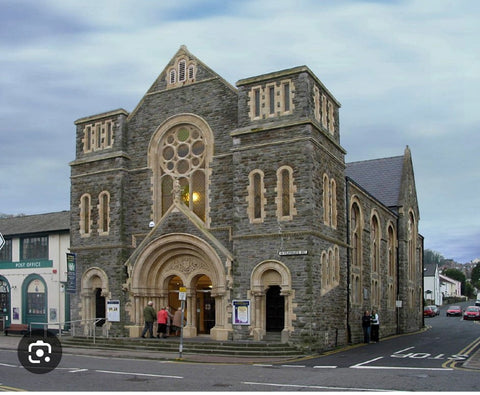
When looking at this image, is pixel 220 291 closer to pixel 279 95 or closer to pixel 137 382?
pixel 279 95

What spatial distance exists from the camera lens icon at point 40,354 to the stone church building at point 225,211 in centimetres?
251

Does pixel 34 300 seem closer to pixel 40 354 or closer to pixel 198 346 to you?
pixel 40 354

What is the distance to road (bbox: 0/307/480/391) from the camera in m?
13.8

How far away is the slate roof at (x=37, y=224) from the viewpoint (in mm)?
36659

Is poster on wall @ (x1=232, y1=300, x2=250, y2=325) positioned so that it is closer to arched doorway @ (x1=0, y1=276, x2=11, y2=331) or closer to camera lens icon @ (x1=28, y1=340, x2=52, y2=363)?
camera lens icon @ (x1=28, y1=340, x2=52, y2=363)

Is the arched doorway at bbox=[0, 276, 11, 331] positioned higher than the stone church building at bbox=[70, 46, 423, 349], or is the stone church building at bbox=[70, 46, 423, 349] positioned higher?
the stone church building at bbox=[70, 46, 423, 349]

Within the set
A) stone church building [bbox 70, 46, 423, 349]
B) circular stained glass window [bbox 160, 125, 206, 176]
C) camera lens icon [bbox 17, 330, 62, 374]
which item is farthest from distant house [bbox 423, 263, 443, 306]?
camera lens icon [bbox 17, 330, 62, 374]

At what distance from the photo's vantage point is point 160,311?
2614cm

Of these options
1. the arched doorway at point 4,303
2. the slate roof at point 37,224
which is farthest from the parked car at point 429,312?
the arched doorway at point 4,303

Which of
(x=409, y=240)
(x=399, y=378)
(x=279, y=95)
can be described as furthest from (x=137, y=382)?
(x=409, y=240)

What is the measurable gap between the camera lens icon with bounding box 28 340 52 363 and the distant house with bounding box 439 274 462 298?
114 metres

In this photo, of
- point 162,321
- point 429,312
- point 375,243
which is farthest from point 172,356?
point 429,312

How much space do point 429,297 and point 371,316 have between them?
79141 millimetres

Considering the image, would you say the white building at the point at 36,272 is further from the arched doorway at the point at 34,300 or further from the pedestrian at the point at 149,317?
the pedestrian at the point at 149,317
